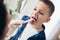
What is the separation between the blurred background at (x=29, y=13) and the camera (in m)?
0.93

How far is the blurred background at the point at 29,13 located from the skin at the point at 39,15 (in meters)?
0.02

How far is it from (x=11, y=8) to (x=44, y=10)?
0.18 metres

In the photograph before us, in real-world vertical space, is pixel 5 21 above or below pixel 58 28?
below

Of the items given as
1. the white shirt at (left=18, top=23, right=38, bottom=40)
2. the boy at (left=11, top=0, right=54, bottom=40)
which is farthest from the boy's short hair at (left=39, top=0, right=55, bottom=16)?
the white shirt at (left=18, top=23, right=38, bottom=40)

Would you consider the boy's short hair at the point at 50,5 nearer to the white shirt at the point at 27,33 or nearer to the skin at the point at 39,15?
the skin at the point at 39,15

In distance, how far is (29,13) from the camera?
94 centimetres

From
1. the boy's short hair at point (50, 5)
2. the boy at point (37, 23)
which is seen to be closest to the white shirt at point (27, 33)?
the boy at point (37, 23)

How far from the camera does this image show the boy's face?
0.92 m

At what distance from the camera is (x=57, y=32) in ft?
3.06

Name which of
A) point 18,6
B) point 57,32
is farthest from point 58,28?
point 18,6

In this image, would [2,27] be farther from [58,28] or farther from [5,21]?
[58,28]

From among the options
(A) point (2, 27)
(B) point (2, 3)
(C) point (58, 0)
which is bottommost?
(A) point (2, 27)

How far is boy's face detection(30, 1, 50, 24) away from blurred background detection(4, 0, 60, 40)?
2 centimetres

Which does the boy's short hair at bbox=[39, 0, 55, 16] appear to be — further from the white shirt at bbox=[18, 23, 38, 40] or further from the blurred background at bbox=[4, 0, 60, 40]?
the white shirt at bbox=[18, 23, 38, 40]
